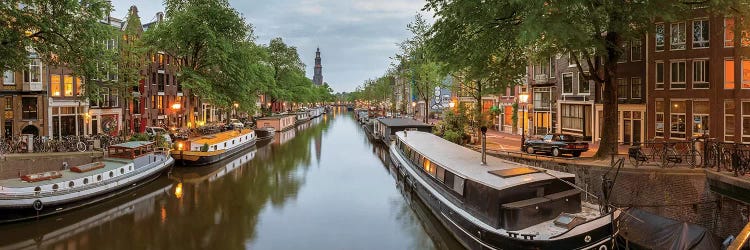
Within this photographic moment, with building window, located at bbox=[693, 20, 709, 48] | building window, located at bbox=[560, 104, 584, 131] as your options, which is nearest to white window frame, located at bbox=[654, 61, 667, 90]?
building window, located at bbox=[693, 20, 709, 48]

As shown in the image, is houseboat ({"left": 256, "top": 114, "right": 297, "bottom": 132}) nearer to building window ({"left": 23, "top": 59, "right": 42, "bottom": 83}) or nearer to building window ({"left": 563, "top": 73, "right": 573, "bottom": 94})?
building window ({"left": 23, "top": 59, "right": 42, "bottom": 83})

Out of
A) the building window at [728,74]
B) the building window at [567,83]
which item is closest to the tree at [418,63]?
the building window at [567,83]

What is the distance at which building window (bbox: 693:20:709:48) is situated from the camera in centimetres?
2783

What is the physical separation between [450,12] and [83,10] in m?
19.4

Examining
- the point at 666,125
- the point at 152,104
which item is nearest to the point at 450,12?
the point at 666,125

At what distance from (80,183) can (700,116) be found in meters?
34.6

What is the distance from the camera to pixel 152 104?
56875 millimetres

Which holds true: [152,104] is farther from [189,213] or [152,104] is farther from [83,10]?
[189,213]

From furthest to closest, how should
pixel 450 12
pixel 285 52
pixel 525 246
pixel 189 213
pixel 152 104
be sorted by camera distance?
pixel 285 52 < pixel 152 104 < pixel 189 213 < pixel 450 12 < pixel 525 246

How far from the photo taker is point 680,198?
18.5 m

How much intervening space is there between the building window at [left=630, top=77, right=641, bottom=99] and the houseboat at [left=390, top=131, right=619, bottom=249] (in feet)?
61.9

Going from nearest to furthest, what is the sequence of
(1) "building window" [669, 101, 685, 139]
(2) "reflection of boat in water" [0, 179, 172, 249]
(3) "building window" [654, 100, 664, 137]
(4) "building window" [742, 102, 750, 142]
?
(2) "reflection of boat in water" [0, 179, 172, 249]
(4) "building window" [742, 102, 750, 142]
(1) "building window" [669, 101, 685, 139]
(3) "building window" [654, 100, 664, 137]

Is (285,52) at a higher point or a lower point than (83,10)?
higher

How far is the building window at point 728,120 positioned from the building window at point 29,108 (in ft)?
158
